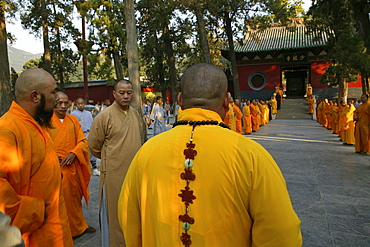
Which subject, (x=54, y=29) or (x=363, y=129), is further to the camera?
(x=54, y=29)

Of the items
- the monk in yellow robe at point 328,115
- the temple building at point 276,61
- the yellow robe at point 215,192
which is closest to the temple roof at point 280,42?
the temple building at point 276,61

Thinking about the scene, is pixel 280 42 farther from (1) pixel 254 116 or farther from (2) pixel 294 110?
(1) pixel 254 116

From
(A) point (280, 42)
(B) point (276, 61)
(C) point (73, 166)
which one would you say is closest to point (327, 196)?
(C) point (73, 166)

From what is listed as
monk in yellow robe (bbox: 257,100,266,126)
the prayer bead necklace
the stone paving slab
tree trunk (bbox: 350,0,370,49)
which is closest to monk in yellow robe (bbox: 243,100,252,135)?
monk in yellow robe (bbox: 257,100,266,126)

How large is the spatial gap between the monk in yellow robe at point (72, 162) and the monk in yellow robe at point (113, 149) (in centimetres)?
39

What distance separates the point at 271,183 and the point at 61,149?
2918 mm

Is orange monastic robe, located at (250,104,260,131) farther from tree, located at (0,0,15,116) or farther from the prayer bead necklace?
the prayer bead necklace

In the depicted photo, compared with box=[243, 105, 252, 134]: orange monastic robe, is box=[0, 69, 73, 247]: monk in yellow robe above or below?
above

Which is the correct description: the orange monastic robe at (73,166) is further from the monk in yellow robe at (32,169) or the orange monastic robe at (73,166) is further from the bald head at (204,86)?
the bald head at (204,86)

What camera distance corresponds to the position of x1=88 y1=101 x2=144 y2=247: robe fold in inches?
119

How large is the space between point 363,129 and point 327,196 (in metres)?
4.47

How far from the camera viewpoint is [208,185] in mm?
1210

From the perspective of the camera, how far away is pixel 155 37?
21.7 meters

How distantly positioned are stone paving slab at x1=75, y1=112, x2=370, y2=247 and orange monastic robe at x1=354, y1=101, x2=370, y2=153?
0.30 m
